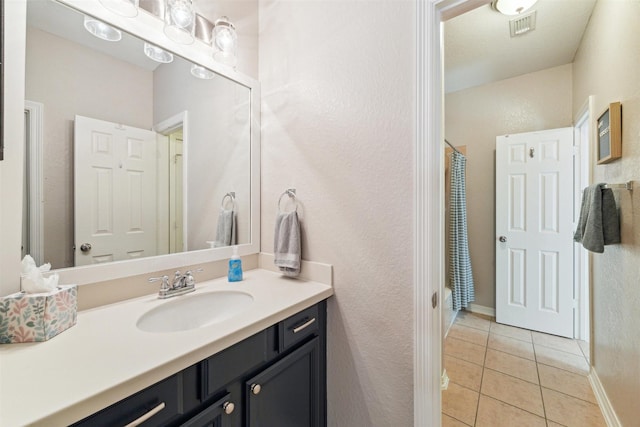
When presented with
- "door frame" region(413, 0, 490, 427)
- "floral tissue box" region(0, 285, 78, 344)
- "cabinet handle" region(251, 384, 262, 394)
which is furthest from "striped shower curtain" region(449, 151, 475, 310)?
"floral tissue box" region(0, 285, 78, 344)

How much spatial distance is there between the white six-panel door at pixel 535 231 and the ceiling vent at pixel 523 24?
973 mm

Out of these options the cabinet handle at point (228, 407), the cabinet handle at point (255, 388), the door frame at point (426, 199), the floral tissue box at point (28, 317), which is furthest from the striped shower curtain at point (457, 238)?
the floral tissue box at point (28, 317)

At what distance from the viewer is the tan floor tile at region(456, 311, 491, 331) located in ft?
9.13

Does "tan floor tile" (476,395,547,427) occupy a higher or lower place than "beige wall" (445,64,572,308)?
lower

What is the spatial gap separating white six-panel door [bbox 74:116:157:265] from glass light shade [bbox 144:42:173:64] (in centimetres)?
33

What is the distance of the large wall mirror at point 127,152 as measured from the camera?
921mm

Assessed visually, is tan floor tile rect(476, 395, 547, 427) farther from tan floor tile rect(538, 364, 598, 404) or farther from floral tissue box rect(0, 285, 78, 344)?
floral tissue box rect(0, 285, 78, 344)

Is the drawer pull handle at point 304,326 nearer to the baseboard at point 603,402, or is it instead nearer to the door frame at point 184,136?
the door frame at point 184,136

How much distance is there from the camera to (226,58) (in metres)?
1.41

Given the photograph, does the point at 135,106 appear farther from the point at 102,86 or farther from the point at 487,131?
the point at 487,131

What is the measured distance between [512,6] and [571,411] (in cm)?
262

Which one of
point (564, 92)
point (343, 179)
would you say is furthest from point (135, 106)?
point (564, 92)

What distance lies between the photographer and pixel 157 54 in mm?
1193

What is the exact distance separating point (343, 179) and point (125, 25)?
1073 millimetres
